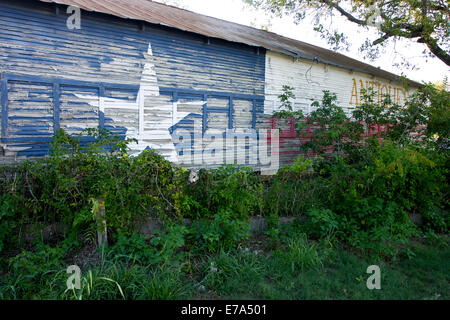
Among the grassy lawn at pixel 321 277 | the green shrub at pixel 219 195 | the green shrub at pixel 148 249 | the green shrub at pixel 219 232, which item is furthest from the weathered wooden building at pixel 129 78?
the grassy lawn at pixel 321 277

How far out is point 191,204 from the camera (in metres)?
4.79

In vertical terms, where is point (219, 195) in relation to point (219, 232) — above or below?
above

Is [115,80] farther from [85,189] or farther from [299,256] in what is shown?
[299,256]

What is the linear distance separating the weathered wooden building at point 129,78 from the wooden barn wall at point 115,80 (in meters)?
0.02

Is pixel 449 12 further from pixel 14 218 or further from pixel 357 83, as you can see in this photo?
pixel 14 218

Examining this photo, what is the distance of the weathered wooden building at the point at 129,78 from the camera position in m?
6.81

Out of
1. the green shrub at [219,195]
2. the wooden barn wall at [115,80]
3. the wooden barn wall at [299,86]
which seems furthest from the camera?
the wooden barn wall at [299,86]

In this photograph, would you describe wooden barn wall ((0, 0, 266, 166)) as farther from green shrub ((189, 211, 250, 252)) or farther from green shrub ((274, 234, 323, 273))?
green shrub ((274, 234, 323, 273))

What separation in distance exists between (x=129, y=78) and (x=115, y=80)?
0.38m

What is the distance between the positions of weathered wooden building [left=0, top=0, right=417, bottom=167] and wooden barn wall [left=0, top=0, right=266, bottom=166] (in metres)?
0.02

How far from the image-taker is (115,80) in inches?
315

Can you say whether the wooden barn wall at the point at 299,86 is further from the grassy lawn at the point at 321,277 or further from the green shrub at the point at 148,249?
the green shrub at the point at 148,249

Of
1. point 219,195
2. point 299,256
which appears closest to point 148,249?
point 219,195
